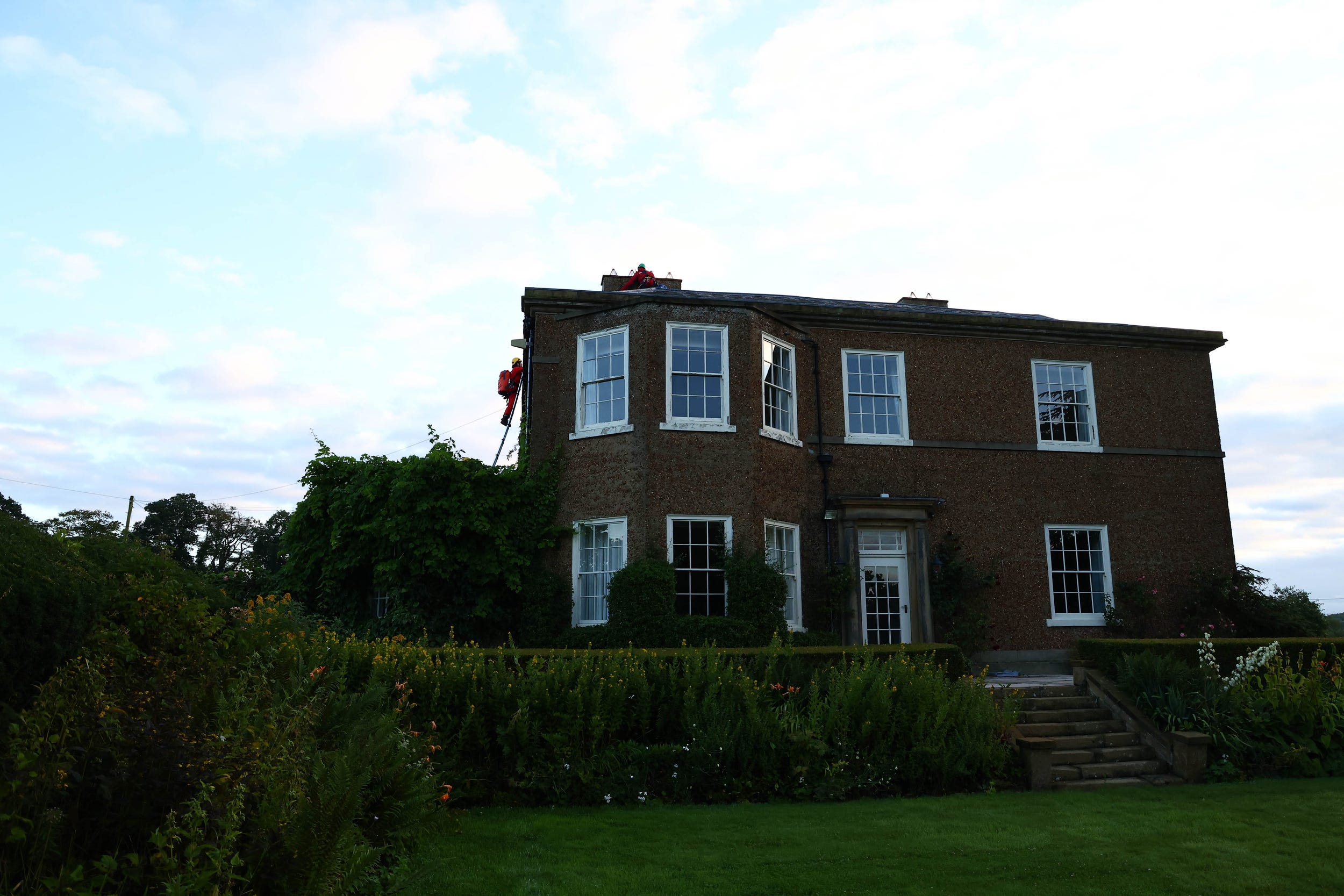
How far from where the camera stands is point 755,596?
49.8 feet

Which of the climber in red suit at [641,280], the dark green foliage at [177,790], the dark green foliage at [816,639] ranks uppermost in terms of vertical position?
the climber in red suit at [641,280]

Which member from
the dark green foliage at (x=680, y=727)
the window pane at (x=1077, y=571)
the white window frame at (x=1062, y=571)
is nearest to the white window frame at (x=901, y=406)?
the white window frame at (x=1062, y=571)

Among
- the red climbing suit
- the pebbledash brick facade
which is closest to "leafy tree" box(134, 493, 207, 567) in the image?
the red climbing suit

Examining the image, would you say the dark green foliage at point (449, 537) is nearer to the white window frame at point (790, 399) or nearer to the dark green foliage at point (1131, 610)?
the white window frame at point (790, 399)

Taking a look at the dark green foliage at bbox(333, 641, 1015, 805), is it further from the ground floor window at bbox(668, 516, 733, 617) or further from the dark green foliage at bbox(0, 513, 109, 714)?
the dark green foliage at bbox(0, 513, 109, 714)

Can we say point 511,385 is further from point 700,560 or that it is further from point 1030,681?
point 1030,681

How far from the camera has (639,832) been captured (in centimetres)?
791

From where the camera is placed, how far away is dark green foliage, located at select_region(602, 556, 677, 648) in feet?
48.2

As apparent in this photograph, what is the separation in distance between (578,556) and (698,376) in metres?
3.78

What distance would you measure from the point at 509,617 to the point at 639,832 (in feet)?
28.6

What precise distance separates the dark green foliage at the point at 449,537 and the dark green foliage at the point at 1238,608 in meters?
12.8

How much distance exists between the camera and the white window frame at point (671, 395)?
52.2ft

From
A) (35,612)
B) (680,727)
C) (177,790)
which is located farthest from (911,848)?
(35,612)

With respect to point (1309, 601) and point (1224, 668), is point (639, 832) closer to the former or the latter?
point (1224, 668)
